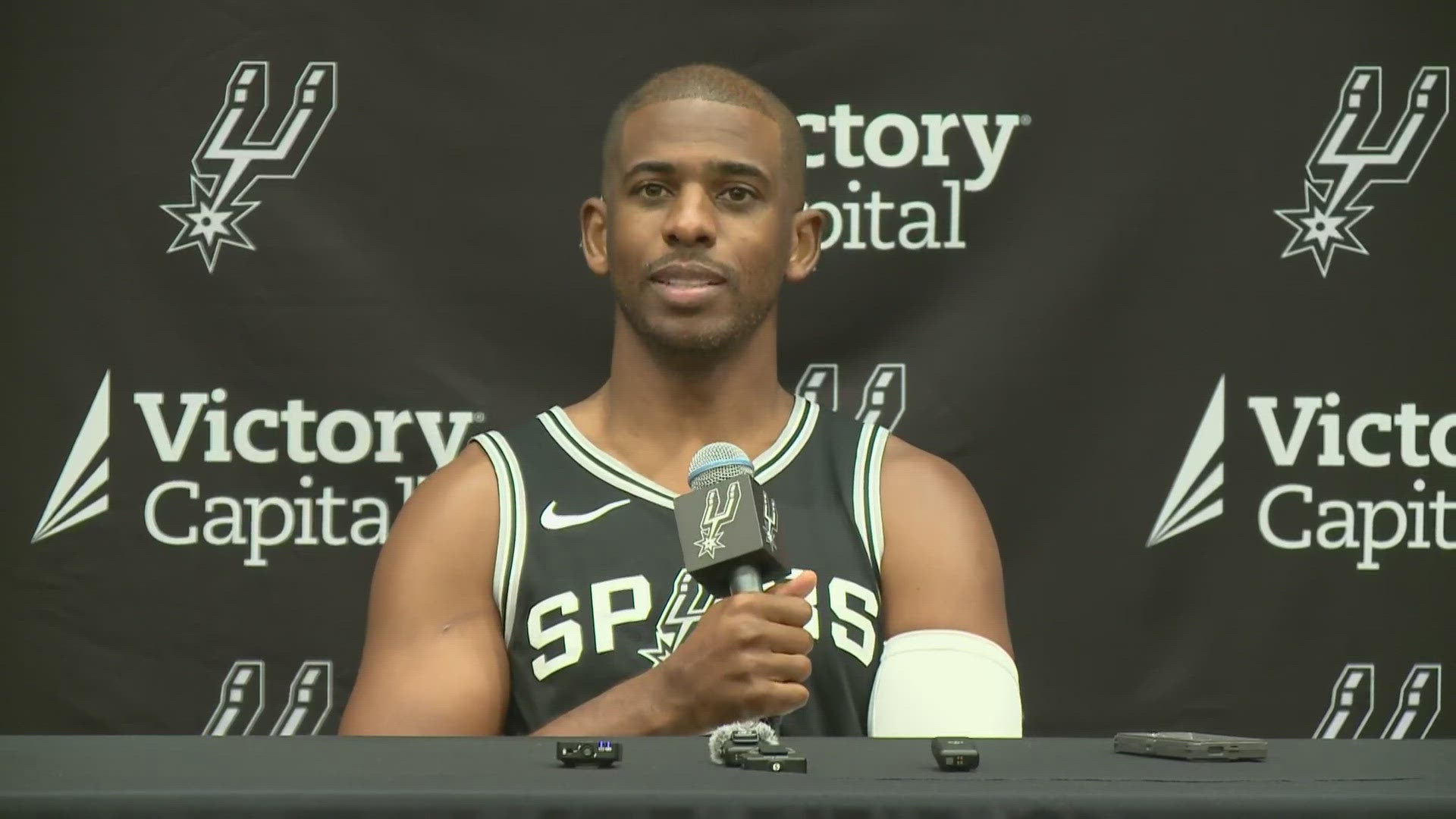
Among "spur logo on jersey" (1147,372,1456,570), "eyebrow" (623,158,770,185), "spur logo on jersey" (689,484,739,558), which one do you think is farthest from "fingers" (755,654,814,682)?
"spur logo on jersey" (1147,372,1456,570)

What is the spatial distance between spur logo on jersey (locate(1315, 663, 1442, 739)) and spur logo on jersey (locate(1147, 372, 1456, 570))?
0.20m

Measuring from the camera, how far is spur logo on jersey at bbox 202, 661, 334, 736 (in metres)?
2.48

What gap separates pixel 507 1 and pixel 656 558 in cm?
94

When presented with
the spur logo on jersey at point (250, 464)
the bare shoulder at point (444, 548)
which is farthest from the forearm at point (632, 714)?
the spur logo on jersey at point (250, 464)

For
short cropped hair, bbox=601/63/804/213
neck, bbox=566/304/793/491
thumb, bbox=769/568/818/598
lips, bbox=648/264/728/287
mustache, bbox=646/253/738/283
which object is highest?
short cropped hair, bbox=601/63/804/213

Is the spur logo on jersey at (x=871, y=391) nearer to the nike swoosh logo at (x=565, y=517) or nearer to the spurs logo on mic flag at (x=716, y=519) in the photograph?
the nike swoosh logo at (x=565, y=517)

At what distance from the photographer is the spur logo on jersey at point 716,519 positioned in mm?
1477

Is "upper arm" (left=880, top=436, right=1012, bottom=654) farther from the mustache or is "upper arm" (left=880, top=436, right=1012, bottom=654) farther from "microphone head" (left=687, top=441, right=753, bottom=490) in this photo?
"microphone head" (left=687, top=441, right=753, bottom=490)

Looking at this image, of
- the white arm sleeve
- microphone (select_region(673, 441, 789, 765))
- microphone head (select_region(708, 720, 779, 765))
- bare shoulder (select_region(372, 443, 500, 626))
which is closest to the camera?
microphone head (select_region(708, 720, 779, 765))

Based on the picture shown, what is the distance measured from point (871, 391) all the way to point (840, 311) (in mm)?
128

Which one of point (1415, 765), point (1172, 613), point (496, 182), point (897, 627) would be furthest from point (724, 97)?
point (1415, 765)

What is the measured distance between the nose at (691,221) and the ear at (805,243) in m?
0.17

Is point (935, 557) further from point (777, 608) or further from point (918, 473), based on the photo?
point (777, 608)

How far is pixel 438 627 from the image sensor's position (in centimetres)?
197
